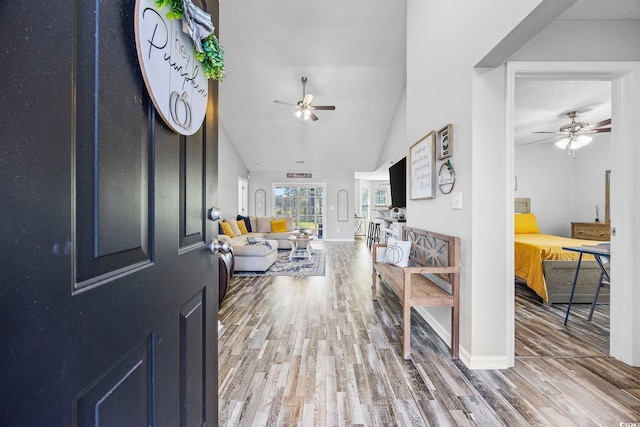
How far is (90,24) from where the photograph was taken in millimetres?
502

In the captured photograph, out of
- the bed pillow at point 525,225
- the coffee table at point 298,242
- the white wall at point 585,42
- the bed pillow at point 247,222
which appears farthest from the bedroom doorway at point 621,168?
the bed pillow at point 247,222

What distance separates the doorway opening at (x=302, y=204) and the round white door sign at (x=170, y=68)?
856 cm

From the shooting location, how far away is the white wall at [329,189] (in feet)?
30.2

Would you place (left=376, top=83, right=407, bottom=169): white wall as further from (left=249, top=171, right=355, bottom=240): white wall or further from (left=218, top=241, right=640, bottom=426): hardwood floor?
(left=218, top=241, right=640, bottom=426): hardwood floor

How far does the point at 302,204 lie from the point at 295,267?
4751 mm

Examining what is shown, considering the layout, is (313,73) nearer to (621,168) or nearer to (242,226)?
(242,226)

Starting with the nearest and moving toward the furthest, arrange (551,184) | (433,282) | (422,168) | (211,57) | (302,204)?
(211,57) < (433,282) < (422,168) < (551,184) < (302,204)

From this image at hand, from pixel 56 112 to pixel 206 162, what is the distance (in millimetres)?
652

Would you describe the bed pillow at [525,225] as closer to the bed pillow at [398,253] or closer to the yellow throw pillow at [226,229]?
the bed pillow at [398,253]

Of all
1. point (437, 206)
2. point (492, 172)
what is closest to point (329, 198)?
point (437, 206)

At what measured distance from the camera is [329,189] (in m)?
9.25

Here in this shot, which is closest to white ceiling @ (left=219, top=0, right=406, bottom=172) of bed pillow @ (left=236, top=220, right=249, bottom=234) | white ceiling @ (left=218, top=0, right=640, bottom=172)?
white ceiling @ (left=218, top=0, right=640, bottom=172)

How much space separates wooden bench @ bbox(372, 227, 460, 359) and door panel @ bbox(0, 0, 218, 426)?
5.45 ft

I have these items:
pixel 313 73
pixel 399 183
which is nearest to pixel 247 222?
pixel 313 73
